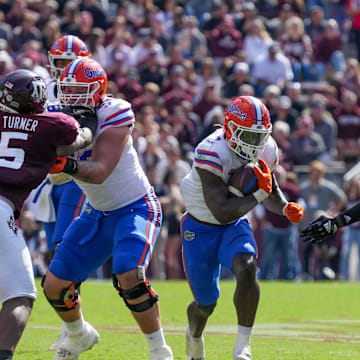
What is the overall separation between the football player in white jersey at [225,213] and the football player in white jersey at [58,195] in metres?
1.09

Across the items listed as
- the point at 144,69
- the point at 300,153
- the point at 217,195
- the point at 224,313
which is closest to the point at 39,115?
the point at 217,195

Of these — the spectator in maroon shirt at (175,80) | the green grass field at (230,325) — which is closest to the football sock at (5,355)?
the green grass field at (230,325)

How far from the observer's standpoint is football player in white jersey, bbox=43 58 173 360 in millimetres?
5227

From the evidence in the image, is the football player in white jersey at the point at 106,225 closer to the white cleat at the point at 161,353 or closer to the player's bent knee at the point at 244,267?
the white cleat at the point at 161,353

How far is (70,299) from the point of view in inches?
219

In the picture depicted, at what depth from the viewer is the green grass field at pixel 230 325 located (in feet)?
21.2

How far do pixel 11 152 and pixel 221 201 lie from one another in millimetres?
1518

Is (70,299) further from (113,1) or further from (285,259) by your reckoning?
(113,1)

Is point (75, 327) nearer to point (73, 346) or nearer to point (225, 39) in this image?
point (73, 346)

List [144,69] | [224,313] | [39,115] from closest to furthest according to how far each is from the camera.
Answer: [39,115] < [224,313] < [144,69]

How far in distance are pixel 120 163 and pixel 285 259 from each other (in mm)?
7751

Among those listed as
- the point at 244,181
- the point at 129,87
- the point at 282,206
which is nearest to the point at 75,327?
the point at 244,181

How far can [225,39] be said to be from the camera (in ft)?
55.2

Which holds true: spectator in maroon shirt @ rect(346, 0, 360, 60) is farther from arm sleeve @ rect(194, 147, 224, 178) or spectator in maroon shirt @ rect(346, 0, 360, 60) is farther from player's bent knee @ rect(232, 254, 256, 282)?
player's bent knee @ rect(232, 254, 256, 282)
